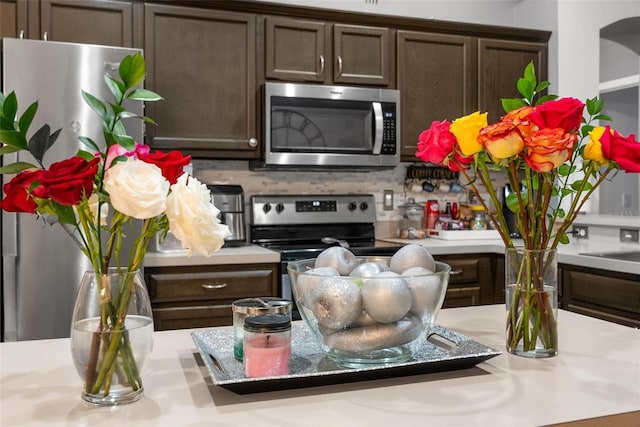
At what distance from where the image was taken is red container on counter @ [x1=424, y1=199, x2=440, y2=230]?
369cm

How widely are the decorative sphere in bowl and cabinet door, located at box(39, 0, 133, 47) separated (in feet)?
7.40

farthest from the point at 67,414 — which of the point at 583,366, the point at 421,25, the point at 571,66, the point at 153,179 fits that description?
the point at 571,66

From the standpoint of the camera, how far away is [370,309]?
943 mm

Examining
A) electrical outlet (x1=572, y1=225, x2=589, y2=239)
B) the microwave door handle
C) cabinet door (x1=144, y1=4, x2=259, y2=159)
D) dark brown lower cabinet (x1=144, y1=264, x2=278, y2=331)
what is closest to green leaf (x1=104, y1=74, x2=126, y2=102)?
dark brown lower cabinet (x1=144, y1=264, x2=278, y2=331)

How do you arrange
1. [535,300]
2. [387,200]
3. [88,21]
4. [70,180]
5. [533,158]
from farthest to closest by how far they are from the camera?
[387,200] → [88,21] → [535,300] → [533,158] → [70,180]

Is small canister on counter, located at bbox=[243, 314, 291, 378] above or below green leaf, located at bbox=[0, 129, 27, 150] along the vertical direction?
below

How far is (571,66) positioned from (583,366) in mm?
3002

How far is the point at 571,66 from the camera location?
3590 mm

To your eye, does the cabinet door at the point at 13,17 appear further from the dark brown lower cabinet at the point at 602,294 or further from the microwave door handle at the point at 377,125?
the dark brown lower cabinet at the point at 602,294

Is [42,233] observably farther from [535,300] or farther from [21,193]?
[535,300]

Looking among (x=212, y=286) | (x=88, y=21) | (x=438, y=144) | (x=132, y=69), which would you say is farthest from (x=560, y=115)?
(x=88, y=21)

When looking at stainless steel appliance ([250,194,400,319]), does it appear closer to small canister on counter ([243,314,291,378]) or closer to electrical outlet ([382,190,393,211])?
electrical outlet ([382,190,393,211])

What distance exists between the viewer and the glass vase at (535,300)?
109 cm

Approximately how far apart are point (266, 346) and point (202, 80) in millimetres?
2318
